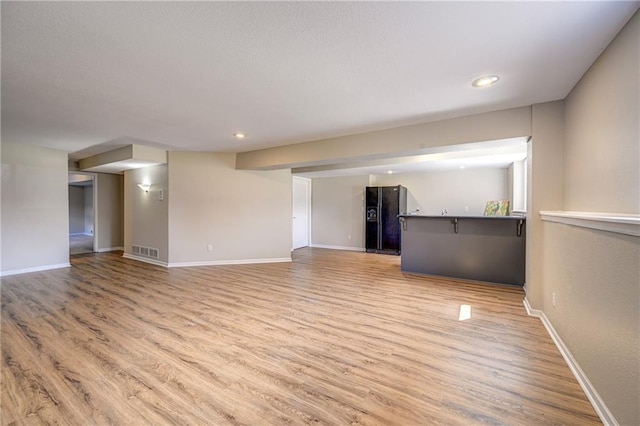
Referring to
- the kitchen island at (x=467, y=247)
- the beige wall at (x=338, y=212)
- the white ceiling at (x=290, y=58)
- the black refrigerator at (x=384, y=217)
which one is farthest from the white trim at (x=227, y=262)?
the white ceiling at (x=290, y=58)

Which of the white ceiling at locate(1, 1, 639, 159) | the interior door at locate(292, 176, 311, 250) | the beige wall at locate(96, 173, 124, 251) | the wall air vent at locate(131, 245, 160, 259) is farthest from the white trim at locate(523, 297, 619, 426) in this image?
the beige wall at locate(96, 173, 124, 251)

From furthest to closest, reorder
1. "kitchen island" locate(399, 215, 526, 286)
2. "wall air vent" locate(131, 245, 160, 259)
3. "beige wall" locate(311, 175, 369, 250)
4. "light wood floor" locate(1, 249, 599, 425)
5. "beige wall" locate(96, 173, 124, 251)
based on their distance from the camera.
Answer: "beige wall" locate(311, 175, 369, 250), "beige wall" locate(96, 173, 124, 251), "wall air vent" locate(131, 245, 160, 259), "kitchen island" locate(399, 215, 526, 286), "light wood floor" locate(1, 249, 599, 425)

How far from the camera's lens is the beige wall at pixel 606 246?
4.78 feet

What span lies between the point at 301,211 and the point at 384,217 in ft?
8.50

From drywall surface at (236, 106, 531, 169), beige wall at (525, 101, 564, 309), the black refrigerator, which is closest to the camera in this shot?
beige wall at (525, 101, 564, 309)

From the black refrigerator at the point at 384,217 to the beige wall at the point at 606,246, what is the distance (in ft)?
15.8

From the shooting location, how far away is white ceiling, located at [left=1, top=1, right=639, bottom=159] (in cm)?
162

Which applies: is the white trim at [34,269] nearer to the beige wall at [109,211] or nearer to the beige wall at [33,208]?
the beige wall at [33,208]

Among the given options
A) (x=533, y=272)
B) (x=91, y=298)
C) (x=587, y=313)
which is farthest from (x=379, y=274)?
(x=91, y=298)

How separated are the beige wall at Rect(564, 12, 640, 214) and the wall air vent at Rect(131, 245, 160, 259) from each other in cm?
688

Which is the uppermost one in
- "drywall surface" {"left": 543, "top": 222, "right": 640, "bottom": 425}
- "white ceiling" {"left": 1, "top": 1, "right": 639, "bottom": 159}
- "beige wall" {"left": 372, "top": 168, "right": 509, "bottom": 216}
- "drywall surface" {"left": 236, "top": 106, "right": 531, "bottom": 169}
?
"white ceiling" {"left": 1, "top": 1, "right": 639, "bottom": 159}

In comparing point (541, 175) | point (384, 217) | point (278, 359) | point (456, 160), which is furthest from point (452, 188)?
point (278, 359)

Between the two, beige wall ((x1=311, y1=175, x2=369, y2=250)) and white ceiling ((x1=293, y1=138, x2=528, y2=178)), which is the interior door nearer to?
beige wall ((x1=311, y1=175, x2=369, y2=250))

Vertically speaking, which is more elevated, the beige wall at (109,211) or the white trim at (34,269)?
the beige wall at (109,211)
